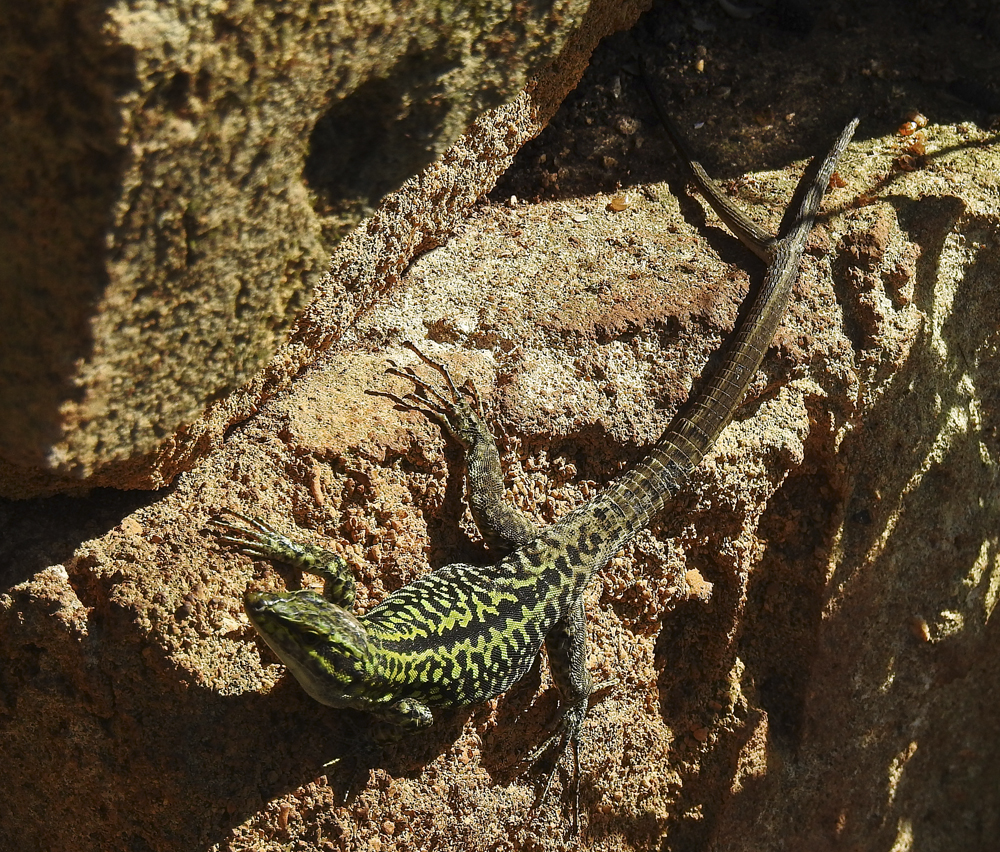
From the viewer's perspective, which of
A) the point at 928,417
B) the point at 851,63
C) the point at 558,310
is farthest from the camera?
the point at 851,63

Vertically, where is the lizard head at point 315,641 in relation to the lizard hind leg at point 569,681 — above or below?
below

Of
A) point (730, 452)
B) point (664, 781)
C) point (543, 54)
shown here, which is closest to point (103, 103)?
point (543, 54)

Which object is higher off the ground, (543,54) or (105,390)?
(543,54)

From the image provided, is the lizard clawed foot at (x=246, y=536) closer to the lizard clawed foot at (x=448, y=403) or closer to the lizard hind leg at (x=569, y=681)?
the lizard clawed foot at (x=448, y=403)

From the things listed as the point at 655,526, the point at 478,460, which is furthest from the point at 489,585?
the point at 655,526

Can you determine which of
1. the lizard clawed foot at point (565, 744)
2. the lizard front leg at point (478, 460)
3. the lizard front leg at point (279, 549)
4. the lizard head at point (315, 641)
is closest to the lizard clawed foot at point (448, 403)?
the lizard front leg at point (478, 460)

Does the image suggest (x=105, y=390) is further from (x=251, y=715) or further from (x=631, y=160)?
(x=631, y=160)

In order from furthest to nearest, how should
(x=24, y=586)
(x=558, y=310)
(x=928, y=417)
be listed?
(x=928, y=417) < (x=558, y=310) < (x=24, y=586)
